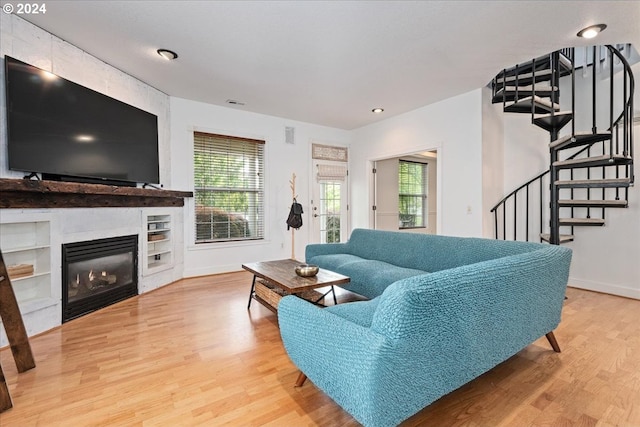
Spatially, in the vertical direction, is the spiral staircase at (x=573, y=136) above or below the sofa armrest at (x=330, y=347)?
above

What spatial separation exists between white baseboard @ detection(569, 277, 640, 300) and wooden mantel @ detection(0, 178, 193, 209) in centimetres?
541

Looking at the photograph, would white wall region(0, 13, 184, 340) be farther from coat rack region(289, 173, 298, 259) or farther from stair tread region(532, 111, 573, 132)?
stair tread region(532, 111, 573, 132)

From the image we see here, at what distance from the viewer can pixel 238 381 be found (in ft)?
6.13

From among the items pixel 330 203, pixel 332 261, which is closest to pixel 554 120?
pixel 332 261

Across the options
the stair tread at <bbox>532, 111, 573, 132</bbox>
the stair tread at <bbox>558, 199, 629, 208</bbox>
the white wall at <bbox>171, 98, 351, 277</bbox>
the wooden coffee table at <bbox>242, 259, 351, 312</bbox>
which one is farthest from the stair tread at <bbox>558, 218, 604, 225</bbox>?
the white wall at <bbox>171, 98, 351, 277</bbox>

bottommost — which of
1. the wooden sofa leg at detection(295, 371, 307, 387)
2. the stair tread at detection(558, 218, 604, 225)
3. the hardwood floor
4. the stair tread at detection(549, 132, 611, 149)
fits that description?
the hardwood floor

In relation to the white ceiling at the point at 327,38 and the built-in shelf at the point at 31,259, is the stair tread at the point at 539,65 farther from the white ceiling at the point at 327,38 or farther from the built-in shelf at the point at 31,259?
the built-in shelf at the point at 31,259

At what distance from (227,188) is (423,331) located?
13.8 feet

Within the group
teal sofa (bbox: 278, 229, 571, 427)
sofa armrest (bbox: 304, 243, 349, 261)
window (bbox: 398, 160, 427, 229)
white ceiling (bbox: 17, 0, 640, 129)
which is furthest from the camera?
window (bbox: 398, 160, 427, 229)

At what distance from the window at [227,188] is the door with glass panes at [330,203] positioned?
3.60ft

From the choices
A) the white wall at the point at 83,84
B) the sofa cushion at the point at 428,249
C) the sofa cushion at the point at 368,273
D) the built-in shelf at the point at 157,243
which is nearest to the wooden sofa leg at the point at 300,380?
the sofa cushion at the point at 368,273

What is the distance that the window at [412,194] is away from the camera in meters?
6.75

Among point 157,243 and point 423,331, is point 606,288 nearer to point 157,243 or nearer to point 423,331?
point 423,331

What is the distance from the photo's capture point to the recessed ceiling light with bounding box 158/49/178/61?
2978 millimetres
